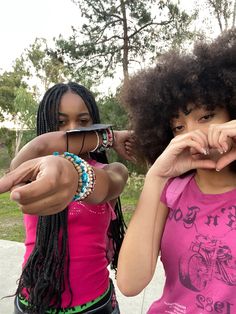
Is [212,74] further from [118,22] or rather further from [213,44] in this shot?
[118,22]

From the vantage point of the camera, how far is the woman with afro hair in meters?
1.02

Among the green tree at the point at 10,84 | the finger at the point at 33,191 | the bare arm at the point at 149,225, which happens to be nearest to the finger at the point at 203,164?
the bare arm at the point at 149,225

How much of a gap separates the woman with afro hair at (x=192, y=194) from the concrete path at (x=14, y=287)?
1.61 metres

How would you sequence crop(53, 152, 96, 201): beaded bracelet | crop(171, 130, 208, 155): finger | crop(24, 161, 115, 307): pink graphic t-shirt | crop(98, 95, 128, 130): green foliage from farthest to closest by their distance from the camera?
crop(98, 95, 128, 130): green foliage < crop(24, 161, 115, 307): pink graphic t-shirt < crop(171, 130, 208, 155): finger < crop(53, 152, 96, 201): beaded bracelet

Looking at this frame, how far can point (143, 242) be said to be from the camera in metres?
1.13

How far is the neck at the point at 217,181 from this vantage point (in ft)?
3.67

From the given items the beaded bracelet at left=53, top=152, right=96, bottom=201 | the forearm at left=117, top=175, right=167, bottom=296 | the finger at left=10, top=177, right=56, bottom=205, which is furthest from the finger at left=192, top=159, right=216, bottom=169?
the finger at left=10, top=177, right=56, bottom=205

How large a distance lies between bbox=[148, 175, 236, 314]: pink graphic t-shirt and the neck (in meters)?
0.02

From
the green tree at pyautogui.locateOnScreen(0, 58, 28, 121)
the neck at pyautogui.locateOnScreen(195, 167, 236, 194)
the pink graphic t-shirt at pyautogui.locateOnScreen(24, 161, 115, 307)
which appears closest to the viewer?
the neck at pyautogui.locateOnScreen(195, 167, 236, 194)

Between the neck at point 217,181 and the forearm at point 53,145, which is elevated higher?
the forearm at point 53,145

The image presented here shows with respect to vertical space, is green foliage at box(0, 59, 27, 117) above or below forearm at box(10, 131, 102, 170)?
above

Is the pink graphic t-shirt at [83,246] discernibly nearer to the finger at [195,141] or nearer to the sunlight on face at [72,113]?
the sunlight on face at [72,113]

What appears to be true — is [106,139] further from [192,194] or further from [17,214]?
[17,214]

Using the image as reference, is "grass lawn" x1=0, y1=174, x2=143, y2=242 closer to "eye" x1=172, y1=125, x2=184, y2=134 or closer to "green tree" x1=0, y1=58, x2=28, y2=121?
"eye" x1=172, y1=125, x2=184, y2=134
